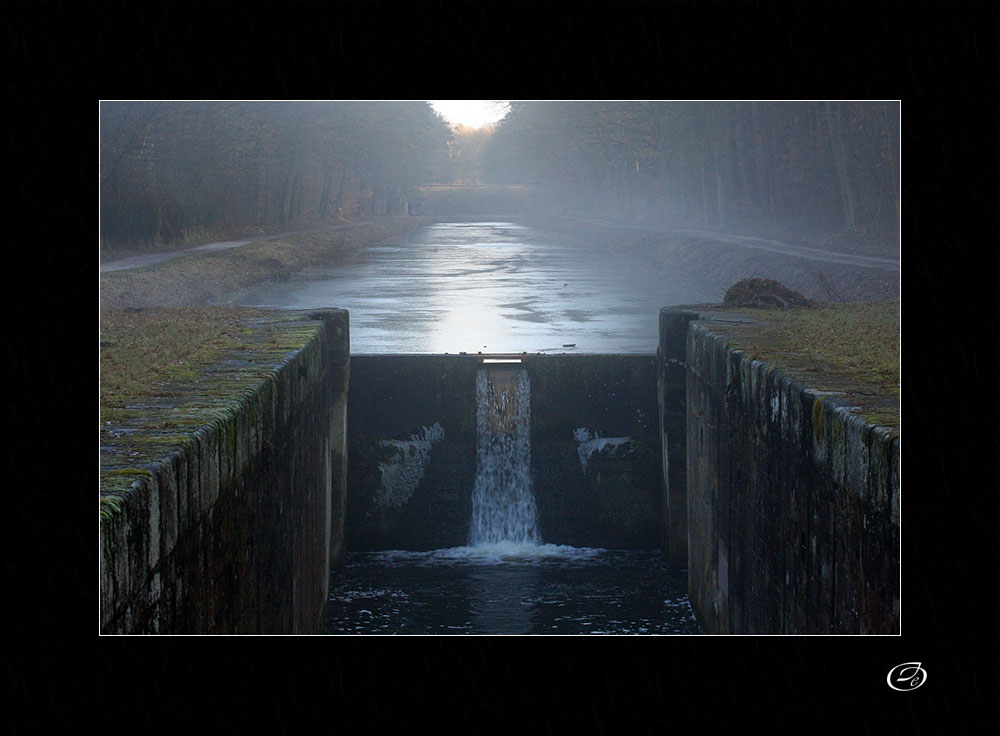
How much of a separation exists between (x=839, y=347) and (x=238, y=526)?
467cm

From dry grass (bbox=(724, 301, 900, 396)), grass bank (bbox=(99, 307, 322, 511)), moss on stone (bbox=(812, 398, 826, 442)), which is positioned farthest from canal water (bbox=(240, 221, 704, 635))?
moss on stone (bbox=(812, 398, 826, 442))

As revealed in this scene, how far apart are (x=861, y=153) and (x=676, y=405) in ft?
76.0

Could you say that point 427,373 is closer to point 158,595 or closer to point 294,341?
point 294,341

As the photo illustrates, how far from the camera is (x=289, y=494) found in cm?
895

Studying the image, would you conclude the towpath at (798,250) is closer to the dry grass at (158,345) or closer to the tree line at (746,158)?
the tree line at (746,158)

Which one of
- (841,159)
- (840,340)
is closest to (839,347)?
(840,340)

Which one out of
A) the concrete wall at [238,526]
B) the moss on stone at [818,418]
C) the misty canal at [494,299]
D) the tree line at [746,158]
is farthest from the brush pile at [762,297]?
the tree line at [746,158]

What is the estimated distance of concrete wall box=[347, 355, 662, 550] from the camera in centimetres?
1440

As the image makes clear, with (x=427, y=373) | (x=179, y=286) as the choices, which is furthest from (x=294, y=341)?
(x=179, y=286)

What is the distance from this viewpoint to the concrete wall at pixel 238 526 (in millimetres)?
4152

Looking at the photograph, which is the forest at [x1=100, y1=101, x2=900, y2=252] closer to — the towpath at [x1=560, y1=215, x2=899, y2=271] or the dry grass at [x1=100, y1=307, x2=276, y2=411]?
the towpath at [x1=560, y1=215, x2=899, y2=271]

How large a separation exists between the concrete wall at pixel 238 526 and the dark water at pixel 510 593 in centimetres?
63

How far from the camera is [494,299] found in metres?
27.5

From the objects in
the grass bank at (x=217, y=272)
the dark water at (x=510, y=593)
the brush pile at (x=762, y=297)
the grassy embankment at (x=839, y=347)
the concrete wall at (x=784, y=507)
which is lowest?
the dark water at (x=510, y=593)
